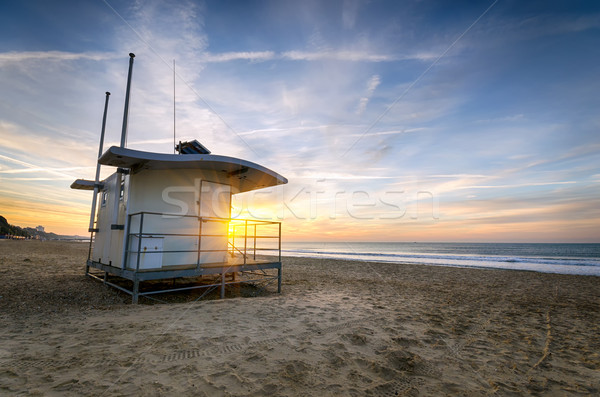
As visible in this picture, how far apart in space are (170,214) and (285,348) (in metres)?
5.05

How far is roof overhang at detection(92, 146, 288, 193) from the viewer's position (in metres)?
6.76

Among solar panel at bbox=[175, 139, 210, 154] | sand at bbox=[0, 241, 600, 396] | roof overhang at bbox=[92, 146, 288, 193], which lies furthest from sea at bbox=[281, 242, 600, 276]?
solar panel at bbox=[175, 139, 210, 154]

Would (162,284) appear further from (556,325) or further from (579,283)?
(579,283)

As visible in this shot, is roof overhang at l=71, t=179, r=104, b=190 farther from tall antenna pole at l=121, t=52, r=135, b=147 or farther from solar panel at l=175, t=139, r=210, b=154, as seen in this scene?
solar panel at l=175, t=139, r=210, b=154

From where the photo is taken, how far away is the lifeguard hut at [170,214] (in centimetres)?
713

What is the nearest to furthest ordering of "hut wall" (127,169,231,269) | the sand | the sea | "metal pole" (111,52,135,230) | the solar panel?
Answer: 1. the sand
2. "hut wall" (127,169,231,269)
3. "metal pole" (111,52,135,230)
4. the solar panel
5. the sea

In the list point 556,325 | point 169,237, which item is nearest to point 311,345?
point 169,237

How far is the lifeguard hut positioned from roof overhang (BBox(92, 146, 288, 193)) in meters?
0.02

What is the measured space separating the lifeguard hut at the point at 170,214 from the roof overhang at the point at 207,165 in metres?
0.02

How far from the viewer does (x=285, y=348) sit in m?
4.26

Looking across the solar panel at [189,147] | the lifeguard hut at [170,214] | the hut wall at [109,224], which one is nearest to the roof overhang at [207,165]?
the lifeguard hut at [170,214]

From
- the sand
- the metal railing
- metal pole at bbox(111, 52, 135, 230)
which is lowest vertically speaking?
the sand

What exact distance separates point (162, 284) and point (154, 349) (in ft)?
19.4

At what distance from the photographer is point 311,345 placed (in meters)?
4.42
